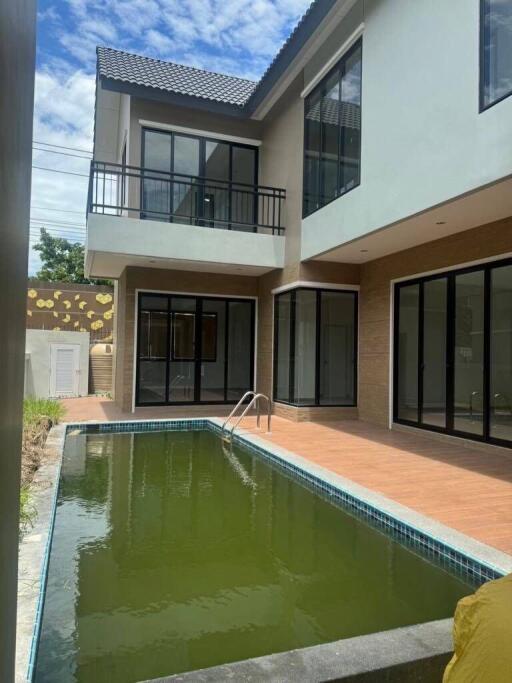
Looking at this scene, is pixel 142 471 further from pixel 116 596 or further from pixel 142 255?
pixel 142 255

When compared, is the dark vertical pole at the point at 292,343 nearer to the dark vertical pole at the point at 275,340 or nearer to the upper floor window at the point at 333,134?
the dark vertical pole at the point at 275,340

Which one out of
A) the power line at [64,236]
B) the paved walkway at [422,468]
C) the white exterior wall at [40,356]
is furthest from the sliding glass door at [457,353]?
the power line at [64,236]

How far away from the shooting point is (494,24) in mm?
5238

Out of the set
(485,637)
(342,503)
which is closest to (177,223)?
(342,503)

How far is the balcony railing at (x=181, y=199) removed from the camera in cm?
984

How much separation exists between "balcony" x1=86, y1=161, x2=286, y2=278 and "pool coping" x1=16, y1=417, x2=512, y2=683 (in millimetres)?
4267

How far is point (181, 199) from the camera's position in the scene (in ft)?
35.7

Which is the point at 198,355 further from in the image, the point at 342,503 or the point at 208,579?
the point at 208,579

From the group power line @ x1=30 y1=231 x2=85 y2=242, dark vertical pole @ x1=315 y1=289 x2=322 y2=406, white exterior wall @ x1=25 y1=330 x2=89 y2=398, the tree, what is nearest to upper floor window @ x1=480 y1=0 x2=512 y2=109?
dark vertical pole @ x1=315 y1=289 x2=322 y2=406

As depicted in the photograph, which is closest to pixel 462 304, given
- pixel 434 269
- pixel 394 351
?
pixel 434 269

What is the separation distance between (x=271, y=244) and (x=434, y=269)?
368 cm

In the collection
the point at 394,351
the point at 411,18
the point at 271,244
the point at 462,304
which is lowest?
the point at 394,351

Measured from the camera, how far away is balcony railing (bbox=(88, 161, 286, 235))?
9.84 m

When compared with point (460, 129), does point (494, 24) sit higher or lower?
higher
